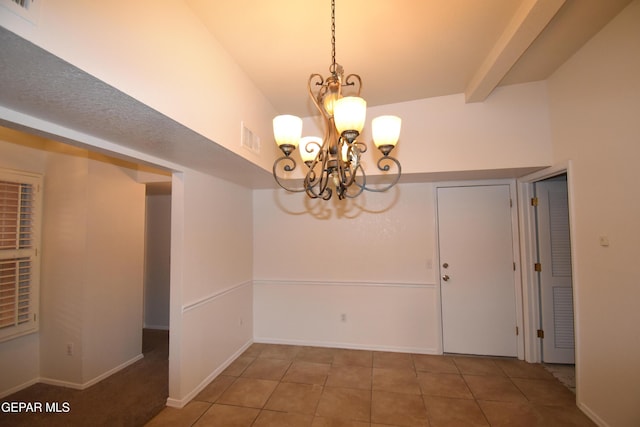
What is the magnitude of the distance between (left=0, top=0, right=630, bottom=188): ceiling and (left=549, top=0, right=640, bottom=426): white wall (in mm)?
244

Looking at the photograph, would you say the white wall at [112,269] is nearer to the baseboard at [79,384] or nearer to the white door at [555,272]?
the baseboard at [79,384]

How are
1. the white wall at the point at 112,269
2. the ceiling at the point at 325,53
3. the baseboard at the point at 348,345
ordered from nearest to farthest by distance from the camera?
the ceiling at the point at 325,53 < the white wall at the point at 112,269 < the baseboard at the point at 348,345

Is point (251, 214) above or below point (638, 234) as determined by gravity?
above

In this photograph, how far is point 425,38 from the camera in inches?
74.5

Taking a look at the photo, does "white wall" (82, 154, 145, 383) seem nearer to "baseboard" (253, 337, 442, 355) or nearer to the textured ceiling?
the textured ceiling

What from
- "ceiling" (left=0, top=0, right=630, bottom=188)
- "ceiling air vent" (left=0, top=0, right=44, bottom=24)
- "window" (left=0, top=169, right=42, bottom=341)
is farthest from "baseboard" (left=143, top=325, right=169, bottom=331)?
"ceiling air vent" (left=0, top=0, right=44, bottom=24)

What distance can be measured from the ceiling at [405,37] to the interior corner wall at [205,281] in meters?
1.30

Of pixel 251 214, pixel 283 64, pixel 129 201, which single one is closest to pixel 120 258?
pixel 129 201

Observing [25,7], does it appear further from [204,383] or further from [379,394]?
[379,394]

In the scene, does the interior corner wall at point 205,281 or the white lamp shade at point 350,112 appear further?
the interior corner wall at point 205,281

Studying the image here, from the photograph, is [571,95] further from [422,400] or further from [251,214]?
[251,214]

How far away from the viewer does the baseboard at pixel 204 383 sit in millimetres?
2359

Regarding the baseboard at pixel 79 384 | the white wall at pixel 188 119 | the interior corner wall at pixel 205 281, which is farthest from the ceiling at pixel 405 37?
the baseboard at pixel 79 384

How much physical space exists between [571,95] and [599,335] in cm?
195
